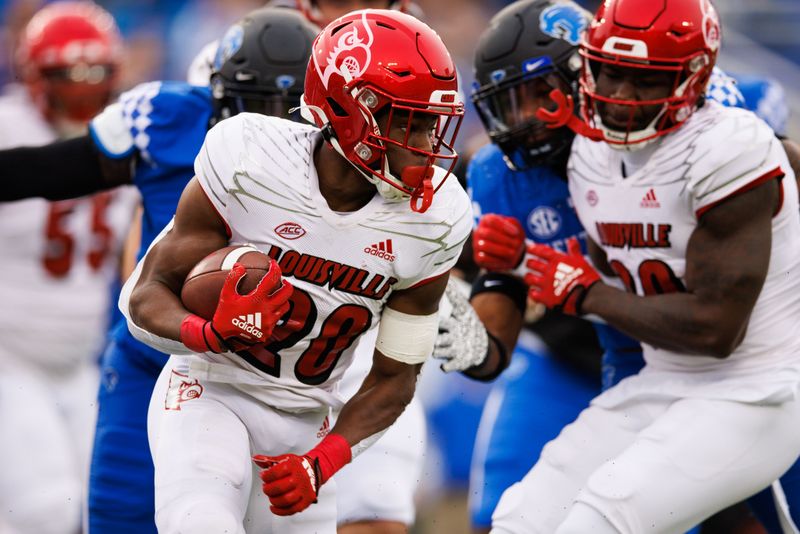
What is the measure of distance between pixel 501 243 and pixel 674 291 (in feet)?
1.98

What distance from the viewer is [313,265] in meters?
3.54

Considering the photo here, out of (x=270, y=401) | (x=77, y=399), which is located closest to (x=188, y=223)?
(x=270, y=401)

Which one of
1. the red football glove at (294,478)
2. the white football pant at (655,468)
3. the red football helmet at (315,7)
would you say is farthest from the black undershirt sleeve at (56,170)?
the white football pant at (655,468)

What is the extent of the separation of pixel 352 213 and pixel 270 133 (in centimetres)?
30

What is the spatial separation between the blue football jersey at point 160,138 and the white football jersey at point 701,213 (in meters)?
1.30

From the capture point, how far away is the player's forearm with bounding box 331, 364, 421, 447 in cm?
360

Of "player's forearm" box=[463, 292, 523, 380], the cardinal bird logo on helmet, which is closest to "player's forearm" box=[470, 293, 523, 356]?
"player's forearm" box=[463, 292, 523, 380]

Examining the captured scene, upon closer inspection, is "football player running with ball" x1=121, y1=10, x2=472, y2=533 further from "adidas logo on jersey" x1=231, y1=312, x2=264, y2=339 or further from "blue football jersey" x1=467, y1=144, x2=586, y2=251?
"blue football jersey" x1=467, y1=144, x2=586, y2=251

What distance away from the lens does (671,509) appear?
12.4 ft

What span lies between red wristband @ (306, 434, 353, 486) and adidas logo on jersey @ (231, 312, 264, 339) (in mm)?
402

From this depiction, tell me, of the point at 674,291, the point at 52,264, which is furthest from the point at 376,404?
the point at 52,264

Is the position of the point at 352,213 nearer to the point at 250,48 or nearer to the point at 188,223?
the point at 188,223

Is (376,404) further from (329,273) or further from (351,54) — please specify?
(351,54)

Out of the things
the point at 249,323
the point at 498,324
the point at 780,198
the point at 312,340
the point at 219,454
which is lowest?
the point at 498,324
